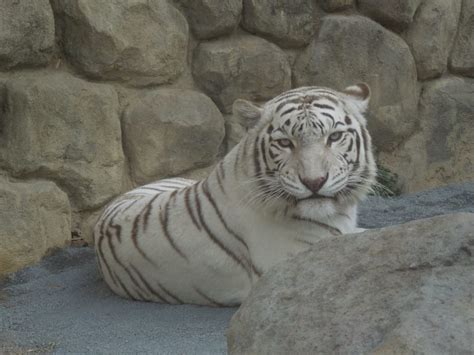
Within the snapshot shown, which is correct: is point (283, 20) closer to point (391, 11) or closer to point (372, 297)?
point (391, 11)

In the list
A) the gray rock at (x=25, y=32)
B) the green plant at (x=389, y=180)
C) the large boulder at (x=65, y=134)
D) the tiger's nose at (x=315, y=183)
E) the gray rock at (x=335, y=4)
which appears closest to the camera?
the tiger's nose at (x=315, y=183)

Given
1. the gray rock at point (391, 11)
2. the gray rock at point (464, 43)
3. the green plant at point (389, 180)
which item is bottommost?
the green plant at point (389, 180)

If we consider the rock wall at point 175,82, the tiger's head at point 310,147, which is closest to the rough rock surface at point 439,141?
the rock wall at point 175,82

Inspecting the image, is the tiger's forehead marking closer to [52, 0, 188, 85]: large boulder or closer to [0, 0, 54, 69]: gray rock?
[52, 0, 188, 85]: large boulder

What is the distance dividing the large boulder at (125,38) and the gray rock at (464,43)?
2150 mm

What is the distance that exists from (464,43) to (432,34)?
340 millimetres

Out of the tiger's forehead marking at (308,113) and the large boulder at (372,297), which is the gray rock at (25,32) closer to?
the tiger's forehead marking at (308,113)

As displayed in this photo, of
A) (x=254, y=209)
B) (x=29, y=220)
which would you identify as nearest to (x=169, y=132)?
(x=29, y=220)

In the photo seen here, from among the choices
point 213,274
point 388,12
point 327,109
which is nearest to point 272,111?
point 327,109

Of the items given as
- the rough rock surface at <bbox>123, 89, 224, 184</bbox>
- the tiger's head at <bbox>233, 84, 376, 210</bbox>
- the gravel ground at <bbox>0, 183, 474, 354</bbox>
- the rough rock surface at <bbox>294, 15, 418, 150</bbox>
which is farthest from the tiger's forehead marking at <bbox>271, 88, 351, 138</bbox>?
the rough rock surface at <bbox>294, 15, 418, 150</bbox>

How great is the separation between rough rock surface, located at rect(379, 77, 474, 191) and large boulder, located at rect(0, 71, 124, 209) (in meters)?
2.05

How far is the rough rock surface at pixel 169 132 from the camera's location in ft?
14.6

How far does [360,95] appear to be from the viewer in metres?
3.63

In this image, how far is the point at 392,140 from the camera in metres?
5.59
